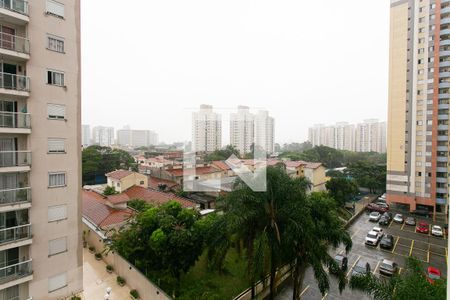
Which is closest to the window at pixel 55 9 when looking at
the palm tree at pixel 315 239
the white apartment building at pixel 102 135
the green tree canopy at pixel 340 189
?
the palm tree at pixel 315 239

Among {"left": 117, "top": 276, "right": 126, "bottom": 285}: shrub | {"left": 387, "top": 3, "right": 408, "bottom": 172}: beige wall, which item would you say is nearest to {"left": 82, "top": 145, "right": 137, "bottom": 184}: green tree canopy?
{"left": 117, "top": 276, "right": 126, "bottom": 285}: shrub

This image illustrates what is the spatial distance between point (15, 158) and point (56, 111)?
5.02 feet

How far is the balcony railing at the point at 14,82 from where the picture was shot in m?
5.50

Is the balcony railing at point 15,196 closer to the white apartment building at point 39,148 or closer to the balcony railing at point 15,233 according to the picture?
the white apartment building at point 39,148

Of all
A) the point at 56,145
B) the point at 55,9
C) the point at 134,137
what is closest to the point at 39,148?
the point at 56,145

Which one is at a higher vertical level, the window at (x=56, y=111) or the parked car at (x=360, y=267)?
the window at (x=56, y=111)

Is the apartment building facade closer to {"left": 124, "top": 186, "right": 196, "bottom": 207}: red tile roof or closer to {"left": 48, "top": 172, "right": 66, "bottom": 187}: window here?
{"left": 124, "top": 186, "right": 196, "bottom": 207}: red tile roof

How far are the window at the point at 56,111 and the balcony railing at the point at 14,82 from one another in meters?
0.63

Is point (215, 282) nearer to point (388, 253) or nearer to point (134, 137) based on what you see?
point (388, 253)

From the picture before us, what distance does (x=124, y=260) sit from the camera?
774 centimetres

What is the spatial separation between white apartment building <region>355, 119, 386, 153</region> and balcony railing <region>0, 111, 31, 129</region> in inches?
1848

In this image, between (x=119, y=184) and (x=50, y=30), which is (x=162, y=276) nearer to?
(x=50, y=30)

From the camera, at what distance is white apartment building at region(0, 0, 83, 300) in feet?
18.5

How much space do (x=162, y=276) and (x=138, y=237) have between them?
158cm
